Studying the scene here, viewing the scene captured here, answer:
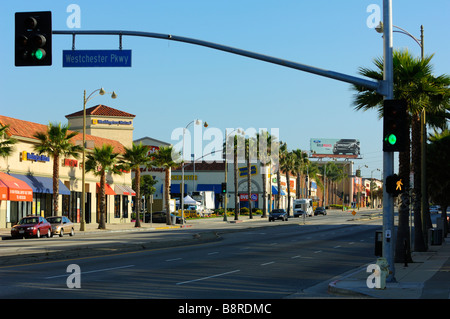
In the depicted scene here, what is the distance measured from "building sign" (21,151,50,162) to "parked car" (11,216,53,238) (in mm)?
11701

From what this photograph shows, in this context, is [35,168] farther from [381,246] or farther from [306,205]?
[306,205]

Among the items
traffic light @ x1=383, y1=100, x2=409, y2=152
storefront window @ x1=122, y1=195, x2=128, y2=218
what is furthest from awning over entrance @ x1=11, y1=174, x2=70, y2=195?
traffic light @ x1=383, y1=100, x2=409, y2=152

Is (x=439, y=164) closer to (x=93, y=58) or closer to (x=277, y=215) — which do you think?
(x=93, y=58)

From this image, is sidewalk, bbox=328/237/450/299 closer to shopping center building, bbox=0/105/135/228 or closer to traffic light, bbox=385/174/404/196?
traffic light, bbox=385/174/404/196

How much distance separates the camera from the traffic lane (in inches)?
584

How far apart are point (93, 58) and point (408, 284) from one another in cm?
1108

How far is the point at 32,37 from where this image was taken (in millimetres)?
16031

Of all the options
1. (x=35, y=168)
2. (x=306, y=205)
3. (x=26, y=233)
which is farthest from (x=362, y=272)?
(x=306, y=205)

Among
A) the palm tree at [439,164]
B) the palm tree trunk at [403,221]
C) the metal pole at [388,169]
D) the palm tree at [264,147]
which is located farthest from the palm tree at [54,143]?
the palm tree at [264,147]

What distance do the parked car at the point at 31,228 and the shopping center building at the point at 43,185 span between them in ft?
18.5

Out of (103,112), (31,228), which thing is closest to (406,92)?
(31,228)

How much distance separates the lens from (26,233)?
3947cm

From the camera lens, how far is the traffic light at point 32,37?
16.0 metres
